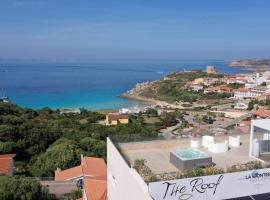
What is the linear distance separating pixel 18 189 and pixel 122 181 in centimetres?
659

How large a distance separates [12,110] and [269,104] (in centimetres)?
3818

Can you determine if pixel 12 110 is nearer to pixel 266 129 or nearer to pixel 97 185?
pixel 97 185

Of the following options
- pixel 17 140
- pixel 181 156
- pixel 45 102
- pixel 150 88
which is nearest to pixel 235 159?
pixel 181 156

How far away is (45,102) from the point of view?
7838 centimetres

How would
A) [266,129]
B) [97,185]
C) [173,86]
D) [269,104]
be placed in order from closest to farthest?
[266,129]
[97,185]
[269,104]
[173,86]

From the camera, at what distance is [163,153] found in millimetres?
8367

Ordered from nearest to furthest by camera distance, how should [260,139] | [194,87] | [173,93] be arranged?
[260,139] → [173,93] → [194,87]

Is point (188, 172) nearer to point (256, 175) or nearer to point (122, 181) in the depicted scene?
point (256, 175)

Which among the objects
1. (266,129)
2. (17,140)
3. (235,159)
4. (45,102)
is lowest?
(45,102)

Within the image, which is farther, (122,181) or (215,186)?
(122,181)

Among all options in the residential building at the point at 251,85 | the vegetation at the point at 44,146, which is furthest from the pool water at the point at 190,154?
the residential building at the point at 251,85

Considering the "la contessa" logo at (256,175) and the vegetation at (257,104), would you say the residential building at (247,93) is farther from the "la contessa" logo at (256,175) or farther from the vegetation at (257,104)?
the "la contessa" logo at (256,175)

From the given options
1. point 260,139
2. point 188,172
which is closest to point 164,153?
point 188,172

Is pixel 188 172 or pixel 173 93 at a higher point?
pixel 188 172
